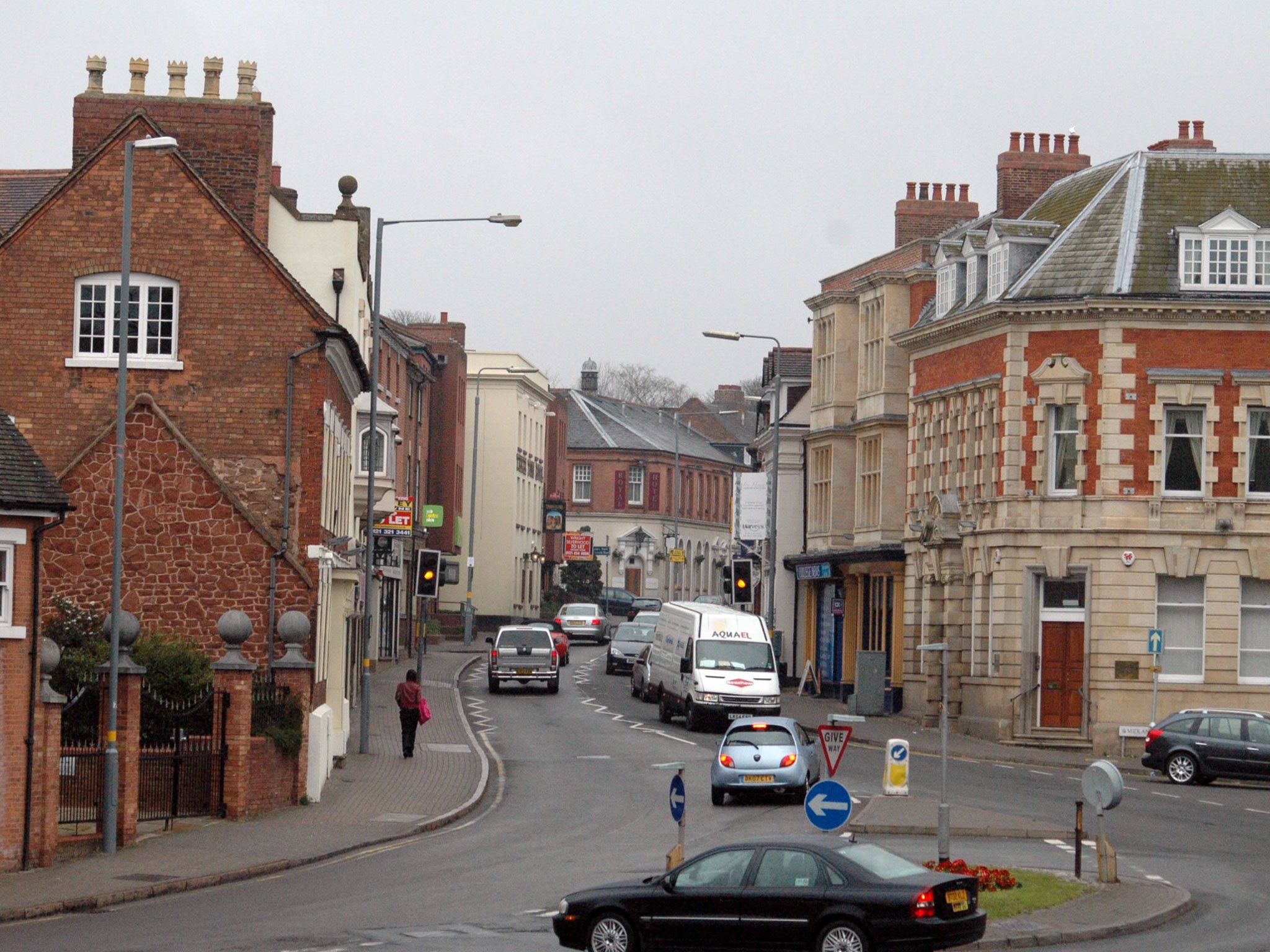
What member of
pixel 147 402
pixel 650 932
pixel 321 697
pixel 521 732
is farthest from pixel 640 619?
pixel 650 932

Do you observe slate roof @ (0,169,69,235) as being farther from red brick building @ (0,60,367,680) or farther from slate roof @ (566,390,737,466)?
slate roof @ (566,390,737,466)

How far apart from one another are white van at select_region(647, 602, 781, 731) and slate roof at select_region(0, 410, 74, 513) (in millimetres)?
22073

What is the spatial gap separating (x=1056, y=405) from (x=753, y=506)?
66.8 feet

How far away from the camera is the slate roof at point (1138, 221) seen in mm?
45906

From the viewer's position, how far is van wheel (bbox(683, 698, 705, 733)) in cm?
4541

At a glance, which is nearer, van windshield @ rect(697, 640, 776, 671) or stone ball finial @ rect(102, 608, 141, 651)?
stone ball finial @ rect(102, 608, 141, 651)

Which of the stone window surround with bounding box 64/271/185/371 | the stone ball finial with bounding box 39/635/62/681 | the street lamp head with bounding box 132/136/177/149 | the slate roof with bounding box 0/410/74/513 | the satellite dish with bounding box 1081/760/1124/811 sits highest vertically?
the street lamp head with bounding box 132/136/177/149

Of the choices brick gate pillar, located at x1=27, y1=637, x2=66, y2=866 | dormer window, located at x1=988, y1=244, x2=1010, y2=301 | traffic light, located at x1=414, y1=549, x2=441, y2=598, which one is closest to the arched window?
traffic light, located at x1=414, y1=549, x2=441, y2=598

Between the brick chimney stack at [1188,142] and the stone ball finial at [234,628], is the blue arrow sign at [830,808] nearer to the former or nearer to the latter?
the stone ball finial at [234,628]

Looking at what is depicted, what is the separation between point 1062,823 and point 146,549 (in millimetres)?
15395

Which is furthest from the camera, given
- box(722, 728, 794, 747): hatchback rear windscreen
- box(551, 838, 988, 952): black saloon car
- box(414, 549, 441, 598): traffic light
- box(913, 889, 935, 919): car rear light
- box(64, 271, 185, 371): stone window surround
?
box(414, 549, 441, 598): traffic light

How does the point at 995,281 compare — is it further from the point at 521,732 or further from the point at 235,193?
the point at 235,193

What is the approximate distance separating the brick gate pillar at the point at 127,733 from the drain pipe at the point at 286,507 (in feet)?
22.2

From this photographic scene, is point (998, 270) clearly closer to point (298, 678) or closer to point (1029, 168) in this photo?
point (1029, 168)
